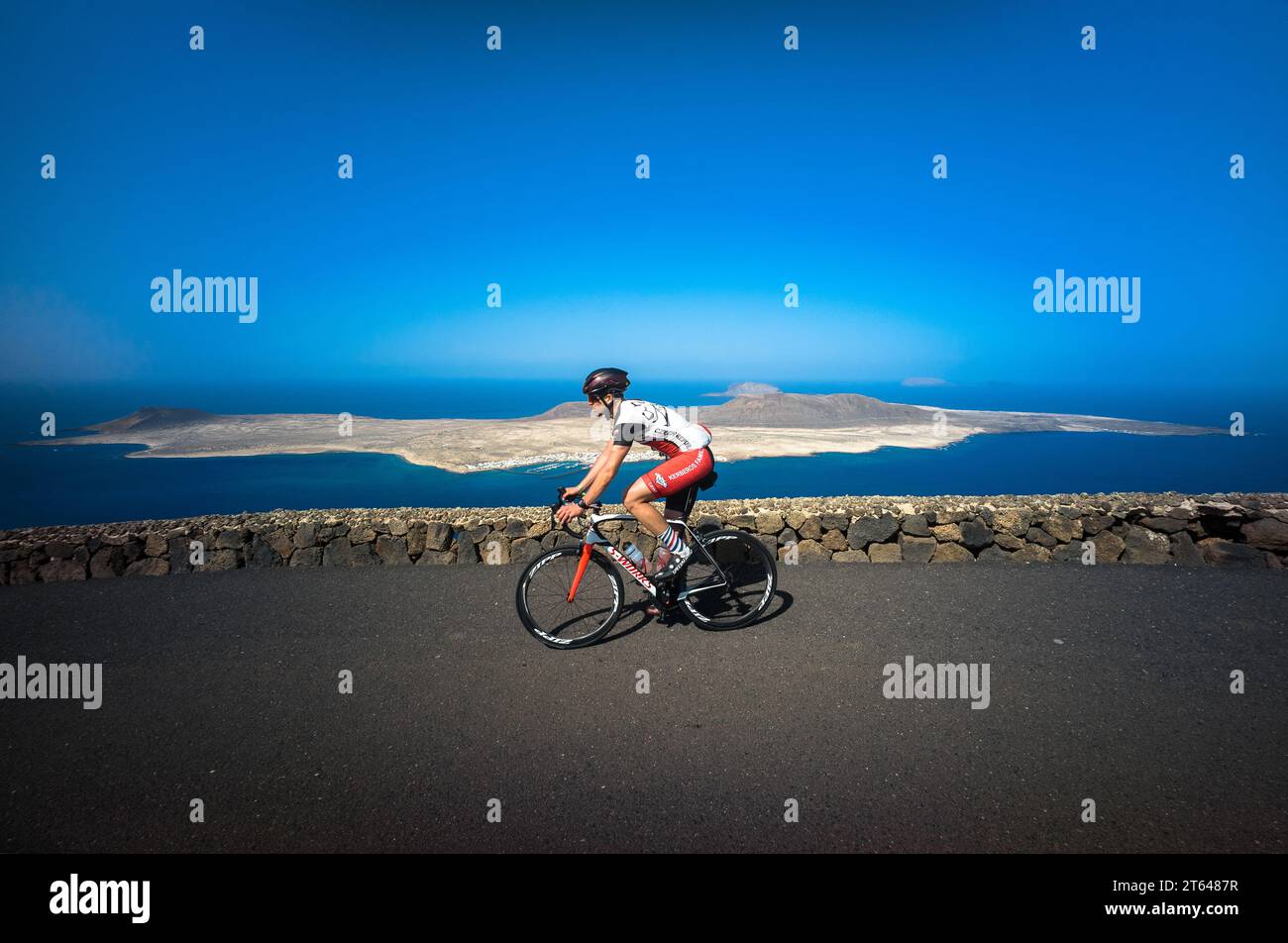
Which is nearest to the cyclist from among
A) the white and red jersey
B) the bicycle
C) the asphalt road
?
the white and red jersey

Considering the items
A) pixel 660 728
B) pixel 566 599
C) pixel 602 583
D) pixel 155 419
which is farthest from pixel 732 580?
pixel 155 419

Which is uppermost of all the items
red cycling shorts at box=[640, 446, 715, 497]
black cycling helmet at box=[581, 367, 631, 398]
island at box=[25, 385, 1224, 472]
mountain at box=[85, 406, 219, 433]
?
mountain at box=[85, 406, 219, 433]

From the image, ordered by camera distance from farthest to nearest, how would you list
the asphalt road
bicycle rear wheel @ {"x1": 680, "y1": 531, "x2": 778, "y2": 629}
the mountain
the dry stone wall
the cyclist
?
the mountain < the dry stone wall < bicycle rear wheel @ {"x1": 680, "y1": 531, "x2": 778, "y2": 629} < the cyclist < the asphalt road

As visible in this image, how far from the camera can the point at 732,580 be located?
217 inches

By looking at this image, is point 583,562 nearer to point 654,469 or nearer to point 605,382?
point 654,469

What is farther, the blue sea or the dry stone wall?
the blue sea

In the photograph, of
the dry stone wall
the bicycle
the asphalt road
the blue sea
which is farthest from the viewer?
the blue sea

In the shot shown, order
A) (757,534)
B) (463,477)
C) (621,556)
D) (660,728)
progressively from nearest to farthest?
(660,728) → (621,556) → (757,534) → (463,477)

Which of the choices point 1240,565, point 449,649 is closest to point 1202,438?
point 1240,565

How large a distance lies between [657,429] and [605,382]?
0.57 meters

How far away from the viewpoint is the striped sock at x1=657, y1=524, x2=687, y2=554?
5.12 metres

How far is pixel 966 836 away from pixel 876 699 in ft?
4.14

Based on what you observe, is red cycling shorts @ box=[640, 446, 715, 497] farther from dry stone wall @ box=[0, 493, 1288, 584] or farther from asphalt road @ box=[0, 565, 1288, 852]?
dry stone wall @ box=[0, 493, 1288, 584]

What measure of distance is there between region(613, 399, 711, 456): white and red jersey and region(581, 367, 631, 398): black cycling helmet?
14 cm
